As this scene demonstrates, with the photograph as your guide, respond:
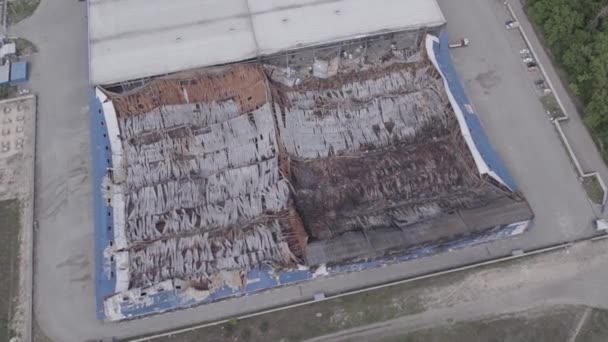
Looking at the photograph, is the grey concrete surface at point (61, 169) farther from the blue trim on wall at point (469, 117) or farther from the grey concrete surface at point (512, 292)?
the blue trim on wall at point (469, 117)

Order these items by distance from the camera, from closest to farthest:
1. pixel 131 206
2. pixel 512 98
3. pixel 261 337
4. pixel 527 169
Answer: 1. pixel 261 337
2. pixel 131 206
3. pixel 527 169
4. pixel 512 98

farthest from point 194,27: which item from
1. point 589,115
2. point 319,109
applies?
point 589,115

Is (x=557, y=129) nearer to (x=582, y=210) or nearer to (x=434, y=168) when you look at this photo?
(x=582, y=210)

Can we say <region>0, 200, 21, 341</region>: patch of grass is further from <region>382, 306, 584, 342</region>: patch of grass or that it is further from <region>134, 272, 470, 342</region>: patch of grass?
<region>382, 306, 584, 342</region>: patch of grass

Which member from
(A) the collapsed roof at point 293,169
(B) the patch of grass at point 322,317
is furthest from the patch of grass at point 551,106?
(B) the patch of grass at point 322,317

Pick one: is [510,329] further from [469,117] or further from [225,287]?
[225,287]

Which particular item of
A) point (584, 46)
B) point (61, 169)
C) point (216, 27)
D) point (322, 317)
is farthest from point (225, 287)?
point (584, 46)
